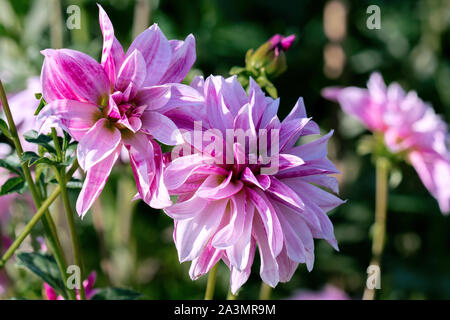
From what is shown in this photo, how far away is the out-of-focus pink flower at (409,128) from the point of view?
0.85m

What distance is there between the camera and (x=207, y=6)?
123 cm

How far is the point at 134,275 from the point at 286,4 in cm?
70

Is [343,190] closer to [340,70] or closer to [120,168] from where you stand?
[340,70]

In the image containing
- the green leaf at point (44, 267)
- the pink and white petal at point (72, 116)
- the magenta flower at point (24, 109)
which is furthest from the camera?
the magenta flower at point (24, 109)

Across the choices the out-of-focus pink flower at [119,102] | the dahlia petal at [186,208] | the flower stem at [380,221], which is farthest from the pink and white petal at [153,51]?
the flower stem at [380,221]

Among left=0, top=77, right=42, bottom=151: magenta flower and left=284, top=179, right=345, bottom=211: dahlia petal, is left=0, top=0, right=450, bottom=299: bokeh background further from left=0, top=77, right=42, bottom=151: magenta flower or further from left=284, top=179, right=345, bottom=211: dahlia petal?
left=284, top=179, right=345, bottom=211: dahlia petal

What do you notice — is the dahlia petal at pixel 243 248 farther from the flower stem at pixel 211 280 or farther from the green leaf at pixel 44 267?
the green leaf at pixel 44 267

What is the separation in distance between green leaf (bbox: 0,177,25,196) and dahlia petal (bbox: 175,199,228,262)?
15 cm

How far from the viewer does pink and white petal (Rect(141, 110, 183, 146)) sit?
1.36 feet

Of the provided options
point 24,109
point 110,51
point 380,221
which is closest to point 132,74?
point 110,51

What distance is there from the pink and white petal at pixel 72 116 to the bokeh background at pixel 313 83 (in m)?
0.42

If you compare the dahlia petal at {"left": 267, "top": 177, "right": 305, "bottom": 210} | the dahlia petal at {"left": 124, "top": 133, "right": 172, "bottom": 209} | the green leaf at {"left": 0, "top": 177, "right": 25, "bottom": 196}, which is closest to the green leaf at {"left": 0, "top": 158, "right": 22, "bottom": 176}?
the green leaf at {"left": 0, "top": 177, "right": 25, "bottom": 196}

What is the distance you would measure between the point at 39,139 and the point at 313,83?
0.93m
